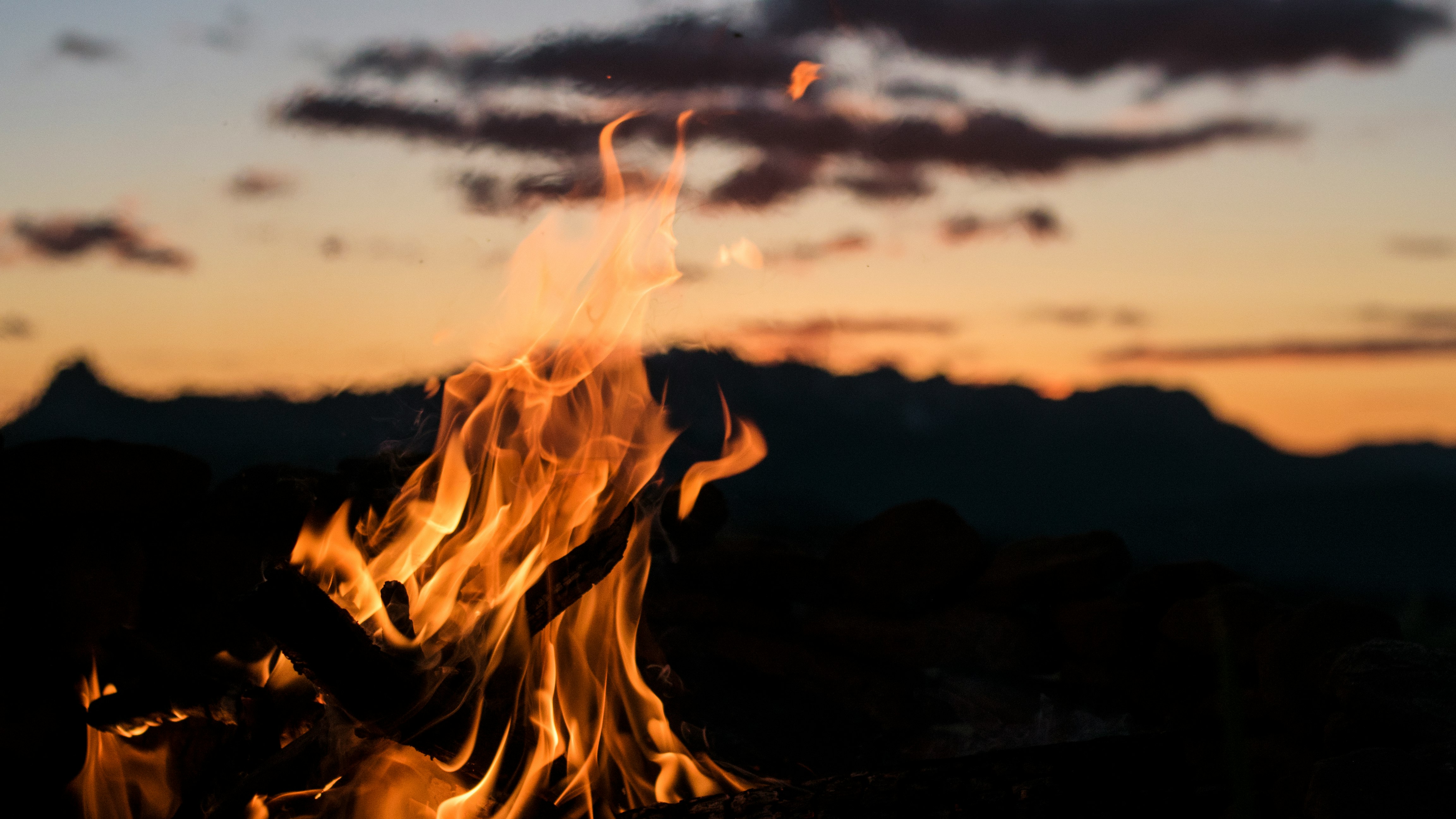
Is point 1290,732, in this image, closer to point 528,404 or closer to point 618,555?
point 618,555

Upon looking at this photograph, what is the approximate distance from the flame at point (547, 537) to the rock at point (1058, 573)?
7.25ft

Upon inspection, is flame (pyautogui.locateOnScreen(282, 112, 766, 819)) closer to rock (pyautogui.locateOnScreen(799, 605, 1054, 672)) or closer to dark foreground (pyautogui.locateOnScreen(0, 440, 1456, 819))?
dark foreground (pyautogui.locateOnScreen(0, 440, 1456, 819))

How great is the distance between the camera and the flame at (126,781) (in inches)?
160

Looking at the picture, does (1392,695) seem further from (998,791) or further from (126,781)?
(126,781)

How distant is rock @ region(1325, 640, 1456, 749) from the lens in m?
3.55

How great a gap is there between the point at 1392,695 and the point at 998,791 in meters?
1.74

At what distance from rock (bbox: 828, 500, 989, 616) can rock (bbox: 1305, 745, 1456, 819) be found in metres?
2.58

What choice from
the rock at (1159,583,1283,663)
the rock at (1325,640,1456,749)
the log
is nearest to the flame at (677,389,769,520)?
the log

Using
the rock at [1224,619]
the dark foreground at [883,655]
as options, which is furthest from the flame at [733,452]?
the rock at [1224,619]

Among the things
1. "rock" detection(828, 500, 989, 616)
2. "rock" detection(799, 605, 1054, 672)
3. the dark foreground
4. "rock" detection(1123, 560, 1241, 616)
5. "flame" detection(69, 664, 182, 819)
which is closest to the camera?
the dark foreground

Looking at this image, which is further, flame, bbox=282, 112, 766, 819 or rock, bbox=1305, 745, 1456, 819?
flame, bbox=282, 112, 766, 819

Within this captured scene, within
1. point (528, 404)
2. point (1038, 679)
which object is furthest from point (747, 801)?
point (1038, 679)

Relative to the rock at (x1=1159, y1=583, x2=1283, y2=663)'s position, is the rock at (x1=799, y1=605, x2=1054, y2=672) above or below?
below

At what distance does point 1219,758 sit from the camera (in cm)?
450
